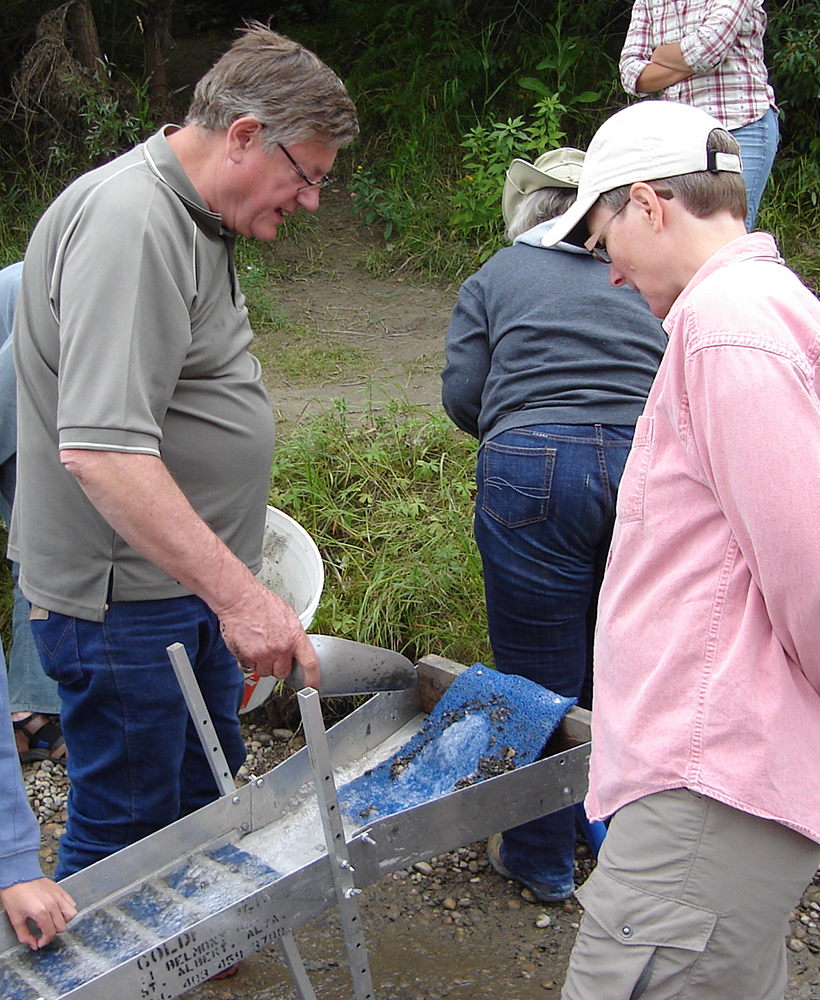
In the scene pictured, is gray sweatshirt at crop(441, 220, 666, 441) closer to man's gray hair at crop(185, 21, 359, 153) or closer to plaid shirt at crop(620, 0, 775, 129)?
man's gray hair at crop(185, 21, 359, 153)

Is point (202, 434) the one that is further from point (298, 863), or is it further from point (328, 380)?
point (328, 380)

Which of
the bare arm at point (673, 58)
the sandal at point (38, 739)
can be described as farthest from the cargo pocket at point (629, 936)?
the bare arm at point (673, 58)

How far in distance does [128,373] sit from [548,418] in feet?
3.64

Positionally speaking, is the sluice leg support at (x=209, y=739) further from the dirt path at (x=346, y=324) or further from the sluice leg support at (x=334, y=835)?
the dirt path at (x=346, y=324)

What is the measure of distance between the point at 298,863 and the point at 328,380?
Result: 3.87 m

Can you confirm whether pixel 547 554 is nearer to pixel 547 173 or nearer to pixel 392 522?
pixel 547 173

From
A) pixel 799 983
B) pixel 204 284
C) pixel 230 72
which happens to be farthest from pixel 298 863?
pixel 230 72

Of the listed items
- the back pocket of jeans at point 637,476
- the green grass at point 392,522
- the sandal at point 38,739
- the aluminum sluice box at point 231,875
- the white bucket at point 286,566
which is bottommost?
the sandal at point 38,739

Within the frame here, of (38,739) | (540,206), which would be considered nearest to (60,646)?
(540,206)

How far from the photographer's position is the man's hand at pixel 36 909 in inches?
70.0

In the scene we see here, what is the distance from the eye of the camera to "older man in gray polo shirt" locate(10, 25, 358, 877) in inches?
71.7

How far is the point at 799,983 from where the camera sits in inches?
101

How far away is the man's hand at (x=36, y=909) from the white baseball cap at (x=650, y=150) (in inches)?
58.2

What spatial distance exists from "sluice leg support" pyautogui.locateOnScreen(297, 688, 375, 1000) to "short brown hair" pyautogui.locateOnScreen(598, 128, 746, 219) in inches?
39.5
